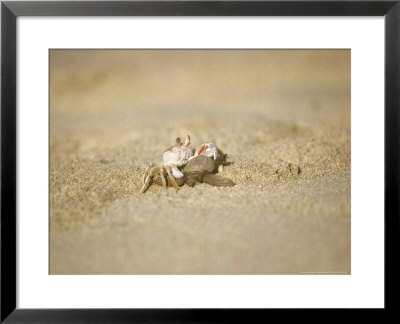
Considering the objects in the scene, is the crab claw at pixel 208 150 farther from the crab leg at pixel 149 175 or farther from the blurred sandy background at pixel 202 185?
the crab leg at pixel 149 175

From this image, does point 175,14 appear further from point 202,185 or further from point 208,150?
point 202,185

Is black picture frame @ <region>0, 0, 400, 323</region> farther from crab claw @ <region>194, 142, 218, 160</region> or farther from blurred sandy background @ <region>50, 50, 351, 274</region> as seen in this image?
crab claw @ <region>194, 142, 218, 160</region>

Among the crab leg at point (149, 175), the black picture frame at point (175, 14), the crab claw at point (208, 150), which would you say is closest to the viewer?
the black picture frame at point (175, 14)

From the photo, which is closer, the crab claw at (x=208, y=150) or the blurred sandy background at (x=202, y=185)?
the blurred sandy background at (x=202, y=185)

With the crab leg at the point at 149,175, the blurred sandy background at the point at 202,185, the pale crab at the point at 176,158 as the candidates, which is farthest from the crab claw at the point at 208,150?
the crab leg at the point at 149,175

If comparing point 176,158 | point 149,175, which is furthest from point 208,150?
point 149,175

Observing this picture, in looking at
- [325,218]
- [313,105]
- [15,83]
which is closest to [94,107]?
[15,83]

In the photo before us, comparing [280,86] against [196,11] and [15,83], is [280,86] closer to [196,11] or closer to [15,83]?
[196,11]
